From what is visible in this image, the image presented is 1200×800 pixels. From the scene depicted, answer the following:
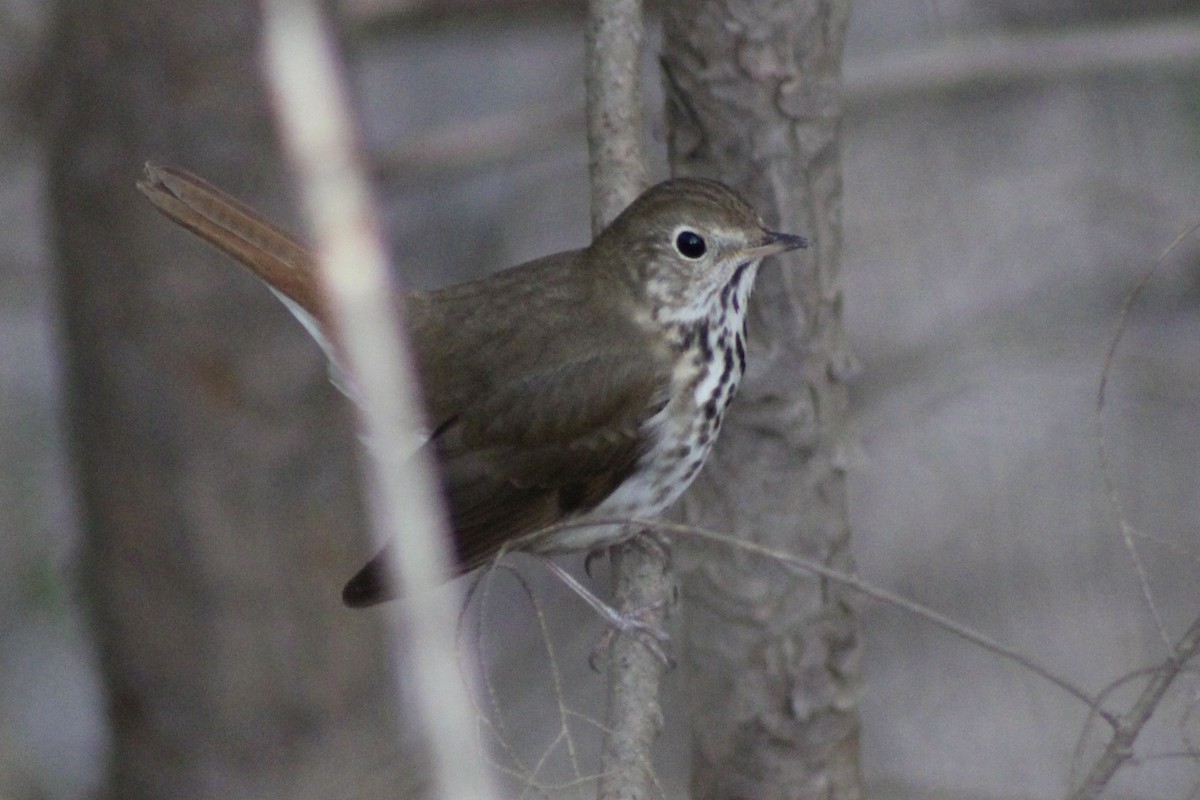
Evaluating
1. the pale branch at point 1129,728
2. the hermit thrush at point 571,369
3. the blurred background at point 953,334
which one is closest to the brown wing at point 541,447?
the hermit thrush at point 571,369

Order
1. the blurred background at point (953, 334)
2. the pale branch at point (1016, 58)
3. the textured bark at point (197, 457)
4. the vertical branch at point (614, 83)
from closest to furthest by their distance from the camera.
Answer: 1. the vertical branch at point (614, 83)
2. the textured bark at point (197, 457)
3. the pale branch at point (1016, 58)
4. the blurred background at point (953, 334)

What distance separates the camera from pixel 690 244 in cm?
377

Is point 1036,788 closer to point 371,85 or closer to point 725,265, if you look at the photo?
point 725,265

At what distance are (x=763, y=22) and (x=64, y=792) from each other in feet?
15.6

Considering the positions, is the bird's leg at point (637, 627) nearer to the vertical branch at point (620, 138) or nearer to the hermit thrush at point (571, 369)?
the vertical branch at point (620, 138)

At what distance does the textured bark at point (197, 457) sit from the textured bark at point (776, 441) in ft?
5.03

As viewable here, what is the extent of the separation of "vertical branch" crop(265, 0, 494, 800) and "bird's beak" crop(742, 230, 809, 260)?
767 mm

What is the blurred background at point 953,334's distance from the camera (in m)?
6.17

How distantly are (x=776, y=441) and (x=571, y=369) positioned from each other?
0.48 metres

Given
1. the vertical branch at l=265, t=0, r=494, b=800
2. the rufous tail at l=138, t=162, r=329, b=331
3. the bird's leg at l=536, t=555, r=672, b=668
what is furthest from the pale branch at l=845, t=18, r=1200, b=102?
the bird's leg at l=536, t=555, r=672, b=668

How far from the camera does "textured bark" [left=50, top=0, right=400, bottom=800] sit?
508 cm

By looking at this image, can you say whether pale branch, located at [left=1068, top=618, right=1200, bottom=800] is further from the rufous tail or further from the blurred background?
the blurred background

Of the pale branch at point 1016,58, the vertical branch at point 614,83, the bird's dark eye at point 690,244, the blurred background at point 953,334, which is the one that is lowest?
the blurred background at point 953,334

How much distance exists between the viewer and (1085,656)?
20.9 feet
